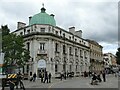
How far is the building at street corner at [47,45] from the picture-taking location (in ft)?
176

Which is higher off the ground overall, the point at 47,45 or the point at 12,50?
the point at 47,45

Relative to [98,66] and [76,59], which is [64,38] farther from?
[98,66]

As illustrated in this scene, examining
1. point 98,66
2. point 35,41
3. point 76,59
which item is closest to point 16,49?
point 35,41

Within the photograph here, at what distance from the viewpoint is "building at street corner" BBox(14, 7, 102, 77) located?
2111 inches

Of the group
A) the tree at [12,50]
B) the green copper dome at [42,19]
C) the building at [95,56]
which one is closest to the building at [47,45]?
the green copper dome at [42,19]

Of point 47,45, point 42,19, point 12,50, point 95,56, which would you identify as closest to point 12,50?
point 12,50

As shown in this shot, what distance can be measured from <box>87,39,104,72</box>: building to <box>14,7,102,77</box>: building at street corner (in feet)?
58.7

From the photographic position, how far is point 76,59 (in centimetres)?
6831

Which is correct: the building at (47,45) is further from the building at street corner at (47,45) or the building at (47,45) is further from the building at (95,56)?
the building at (95,56)

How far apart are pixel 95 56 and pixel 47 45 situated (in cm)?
3753

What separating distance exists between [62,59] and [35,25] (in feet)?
36.8

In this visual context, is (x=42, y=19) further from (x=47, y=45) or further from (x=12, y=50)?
(x=12, y=50)

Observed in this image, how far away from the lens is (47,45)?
54406 millimetres

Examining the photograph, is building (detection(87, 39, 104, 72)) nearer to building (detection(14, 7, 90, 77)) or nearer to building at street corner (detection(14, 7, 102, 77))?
building at street corner (detection(14, 7, 102, 77))
